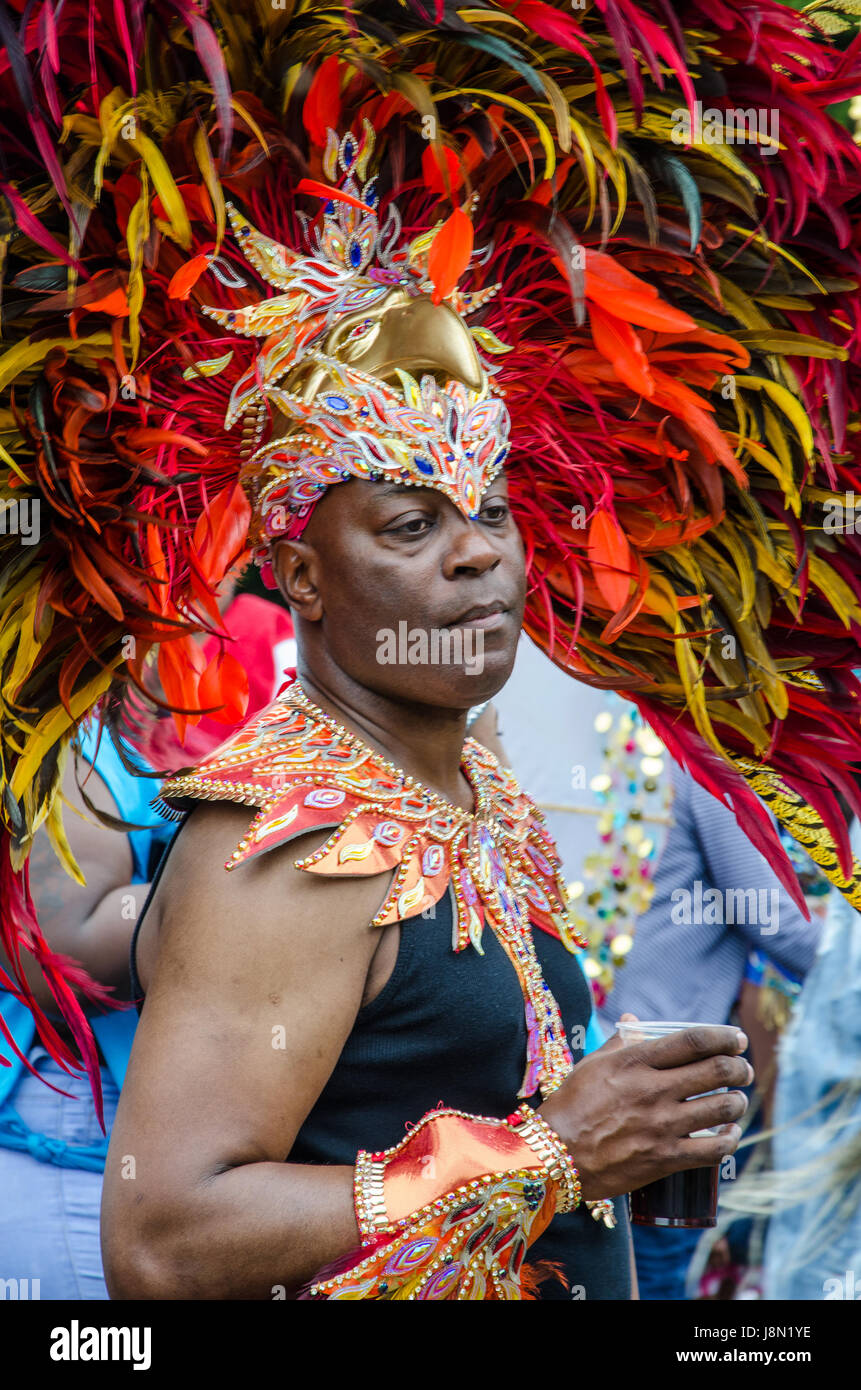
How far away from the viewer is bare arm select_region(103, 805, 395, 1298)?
187cm

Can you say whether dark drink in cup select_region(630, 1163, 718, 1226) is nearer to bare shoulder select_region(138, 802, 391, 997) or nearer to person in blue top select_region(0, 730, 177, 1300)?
bare shoulder select_region(138, 802, 391, 997)

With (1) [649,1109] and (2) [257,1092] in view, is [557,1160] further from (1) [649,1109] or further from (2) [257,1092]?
(2) [257,1092]

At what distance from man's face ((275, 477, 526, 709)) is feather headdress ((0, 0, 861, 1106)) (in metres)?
0.24

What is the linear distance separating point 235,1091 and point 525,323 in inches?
49.2

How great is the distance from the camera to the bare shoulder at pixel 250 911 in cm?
197

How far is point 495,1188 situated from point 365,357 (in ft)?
3.74

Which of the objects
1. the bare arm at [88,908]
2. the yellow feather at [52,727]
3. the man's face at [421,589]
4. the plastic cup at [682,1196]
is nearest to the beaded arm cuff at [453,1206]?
the plastic cup at [682,1196]

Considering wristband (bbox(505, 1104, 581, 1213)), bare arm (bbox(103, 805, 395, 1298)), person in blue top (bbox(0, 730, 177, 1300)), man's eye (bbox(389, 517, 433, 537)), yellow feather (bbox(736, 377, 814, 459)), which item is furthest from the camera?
person in blue top (bbox(0, 730, 177, 1300))

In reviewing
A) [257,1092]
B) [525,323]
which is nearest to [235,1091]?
[257,1092]

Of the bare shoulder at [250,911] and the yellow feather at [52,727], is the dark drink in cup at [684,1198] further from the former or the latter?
the yellow feather at [52,727]

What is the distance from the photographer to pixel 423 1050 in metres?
2.10

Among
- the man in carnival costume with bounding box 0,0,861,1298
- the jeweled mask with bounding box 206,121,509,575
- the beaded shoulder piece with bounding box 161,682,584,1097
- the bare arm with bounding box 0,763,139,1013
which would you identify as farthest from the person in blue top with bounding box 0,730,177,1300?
the jeweled mask with bounding box 206,121,509,575

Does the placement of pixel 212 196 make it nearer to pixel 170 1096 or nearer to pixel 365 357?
pixel 365 357

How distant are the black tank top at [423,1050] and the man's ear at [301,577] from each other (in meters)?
0.47
